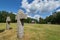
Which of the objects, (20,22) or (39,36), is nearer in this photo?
(20,22)

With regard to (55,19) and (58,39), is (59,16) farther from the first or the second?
(58,39)

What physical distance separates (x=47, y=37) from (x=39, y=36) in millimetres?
1036

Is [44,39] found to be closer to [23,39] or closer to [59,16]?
[23,39]

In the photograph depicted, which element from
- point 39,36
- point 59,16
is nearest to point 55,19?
point 59,16

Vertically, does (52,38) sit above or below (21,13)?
below

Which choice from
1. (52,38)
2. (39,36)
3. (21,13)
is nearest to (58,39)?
(52,38)

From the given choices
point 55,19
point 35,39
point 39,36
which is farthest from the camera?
point 55,19

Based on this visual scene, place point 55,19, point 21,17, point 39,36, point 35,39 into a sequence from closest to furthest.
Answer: point 21,17, point 35,39, point 39,36, point 55,19

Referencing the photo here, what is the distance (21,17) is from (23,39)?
8.68 ft

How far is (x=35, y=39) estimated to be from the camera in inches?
717

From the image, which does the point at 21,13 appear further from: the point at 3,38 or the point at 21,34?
the point at 3,38

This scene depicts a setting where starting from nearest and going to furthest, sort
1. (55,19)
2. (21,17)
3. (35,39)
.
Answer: (21,17) → (35,39) → (55,19)

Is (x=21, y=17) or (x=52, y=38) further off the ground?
(x=21, y=17)

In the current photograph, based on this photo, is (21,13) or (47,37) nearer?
(21,13)
